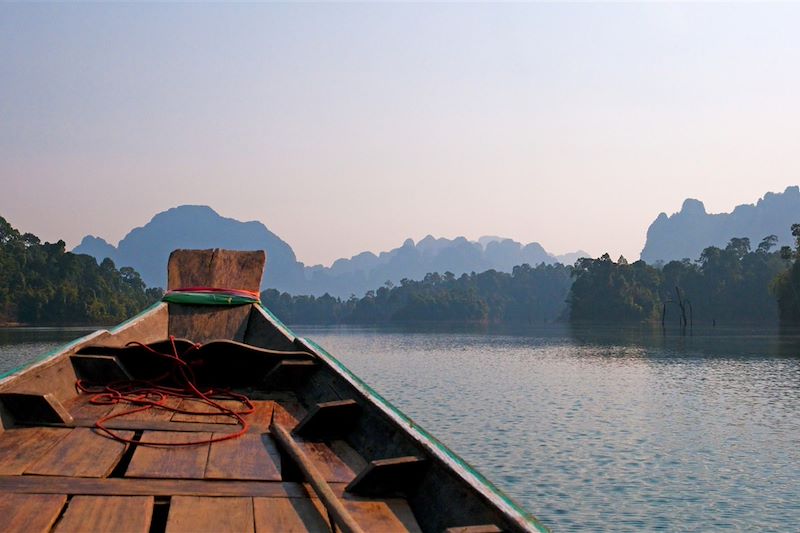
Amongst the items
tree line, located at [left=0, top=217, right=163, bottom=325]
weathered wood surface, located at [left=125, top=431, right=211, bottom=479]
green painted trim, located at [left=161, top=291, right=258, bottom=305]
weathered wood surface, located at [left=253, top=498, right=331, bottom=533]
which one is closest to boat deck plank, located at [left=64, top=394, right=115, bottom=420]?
weathered wood surface, located at [left=125, top=431, right=211, bottom=479]

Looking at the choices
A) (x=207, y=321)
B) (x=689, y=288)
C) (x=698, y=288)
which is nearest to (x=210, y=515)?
(x=207, y=321)

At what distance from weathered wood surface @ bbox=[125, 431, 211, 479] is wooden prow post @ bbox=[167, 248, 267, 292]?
4710mm

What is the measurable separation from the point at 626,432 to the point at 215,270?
1243cm

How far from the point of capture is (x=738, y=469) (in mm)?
14203

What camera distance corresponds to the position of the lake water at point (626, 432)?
1153cm

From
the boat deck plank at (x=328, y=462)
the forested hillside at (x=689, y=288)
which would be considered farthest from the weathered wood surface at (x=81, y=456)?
the forested hillside at (x=689, y=288)

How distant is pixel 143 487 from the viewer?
2980 mm

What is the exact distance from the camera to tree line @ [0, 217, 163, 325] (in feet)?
267

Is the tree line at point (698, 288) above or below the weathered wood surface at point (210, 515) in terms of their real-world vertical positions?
above

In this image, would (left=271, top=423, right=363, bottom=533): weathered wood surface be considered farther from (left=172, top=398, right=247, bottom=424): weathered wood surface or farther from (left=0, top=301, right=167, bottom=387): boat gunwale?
(left=0, top=301, right=167, bottom=387): boat gunwale

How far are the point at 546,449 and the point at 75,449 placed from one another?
1323 cm

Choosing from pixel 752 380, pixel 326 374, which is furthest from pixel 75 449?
pixel 752 380

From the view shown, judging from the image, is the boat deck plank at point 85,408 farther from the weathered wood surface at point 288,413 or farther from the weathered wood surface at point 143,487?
the weathered wood surface at point 143,487

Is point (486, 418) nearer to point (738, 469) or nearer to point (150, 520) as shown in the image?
point (738, 469)
